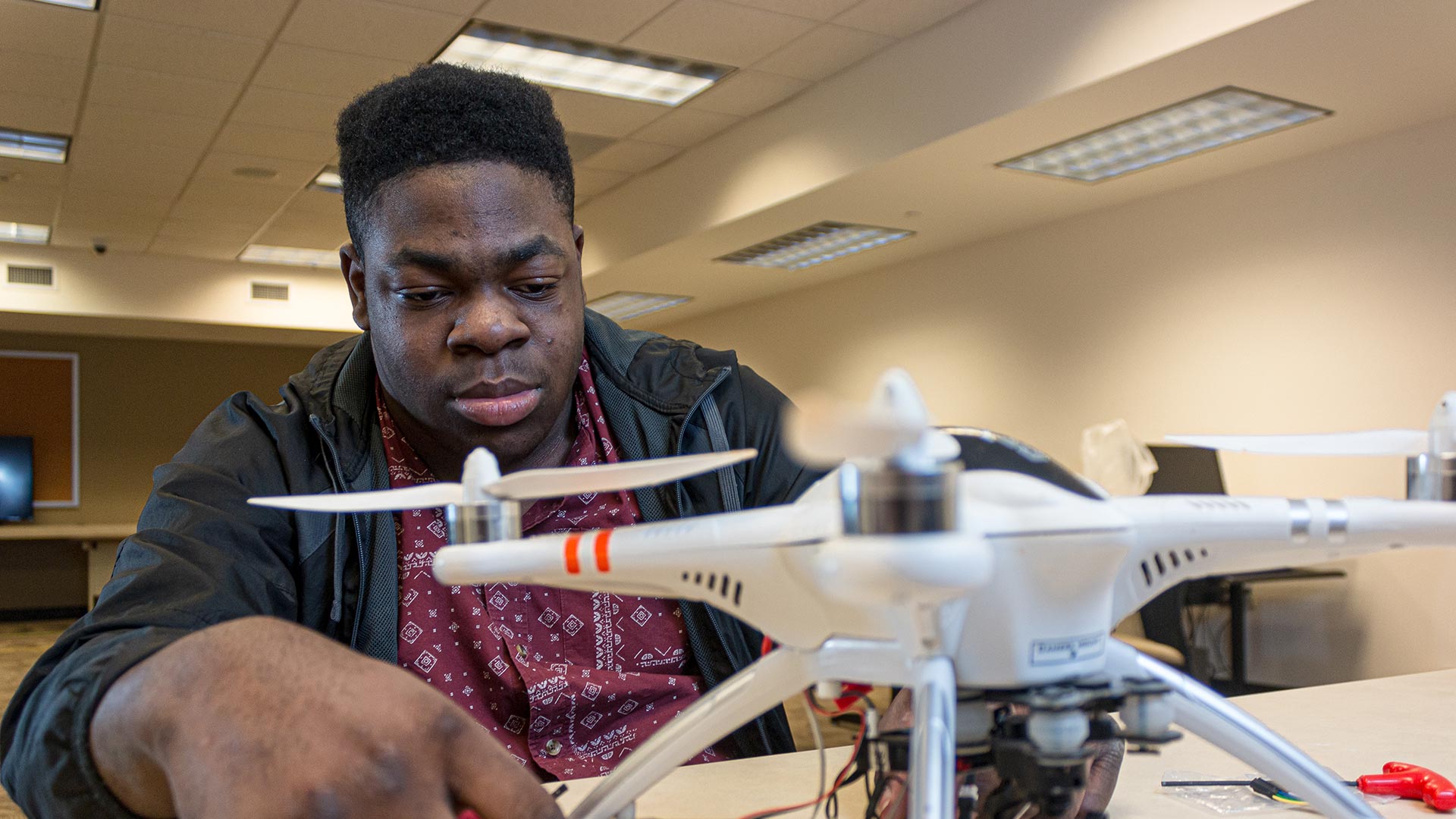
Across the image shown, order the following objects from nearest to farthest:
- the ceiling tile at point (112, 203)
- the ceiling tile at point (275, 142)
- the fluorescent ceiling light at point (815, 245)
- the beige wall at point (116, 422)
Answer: the ceiling tile at point (275, 142) → the fluorescent ceiling light at point (815, 245) → the ceiling tile at point (112, 203) → the beige wall at point (116, 422)

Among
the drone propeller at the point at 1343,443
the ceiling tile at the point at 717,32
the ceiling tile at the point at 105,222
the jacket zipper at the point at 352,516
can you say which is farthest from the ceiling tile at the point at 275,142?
the drone propeller at the point at 1343,443

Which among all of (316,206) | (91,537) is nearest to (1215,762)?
(316,206)

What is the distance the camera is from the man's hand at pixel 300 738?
50 cm

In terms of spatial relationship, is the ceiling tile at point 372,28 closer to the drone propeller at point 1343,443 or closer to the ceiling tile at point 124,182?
the ceiling tile at point 124,182

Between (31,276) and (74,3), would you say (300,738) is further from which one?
(31,276)

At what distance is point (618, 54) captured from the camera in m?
4.68

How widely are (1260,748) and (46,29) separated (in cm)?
502

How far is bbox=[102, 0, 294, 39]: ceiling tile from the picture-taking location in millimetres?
4102

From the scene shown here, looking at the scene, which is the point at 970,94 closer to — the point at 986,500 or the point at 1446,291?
the point at 1446,291

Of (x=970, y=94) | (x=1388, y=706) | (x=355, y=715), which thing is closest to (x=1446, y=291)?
(x=970, y=94)

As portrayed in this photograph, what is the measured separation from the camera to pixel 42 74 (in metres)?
4.78

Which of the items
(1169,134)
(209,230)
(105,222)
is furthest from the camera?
(209,230)

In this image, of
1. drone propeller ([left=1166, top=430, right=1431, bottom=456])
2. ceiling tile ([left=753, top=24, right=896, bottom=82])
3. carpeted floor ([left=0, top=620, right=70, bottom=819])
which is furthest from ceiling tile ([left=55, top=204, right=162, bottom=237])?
drone propeller ([left=1166, top=430, right=1431, bottom=456])

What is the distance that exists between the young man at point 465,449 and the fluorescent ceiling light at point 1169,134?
11.1ft
